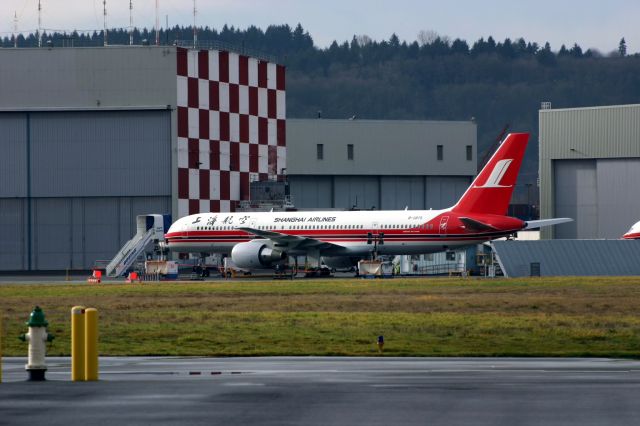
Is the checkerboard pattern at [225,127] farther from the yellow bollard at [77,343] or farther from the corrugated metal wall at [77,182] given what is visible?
the yellow bollard at [77,343]

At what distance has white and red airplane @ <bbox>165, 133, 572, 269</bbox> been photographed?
57594 mm

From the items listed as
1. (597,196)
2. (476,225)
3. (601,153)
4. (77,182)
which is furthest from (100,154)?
(597,196)

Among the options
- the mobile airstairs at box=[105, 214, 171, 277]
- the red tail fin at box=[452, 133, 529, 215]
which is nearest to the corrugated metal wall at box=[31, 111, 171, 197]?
the mobile airstairs at box=[105, 214, 171, 277]

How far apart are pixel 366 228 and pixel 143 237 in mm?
13937

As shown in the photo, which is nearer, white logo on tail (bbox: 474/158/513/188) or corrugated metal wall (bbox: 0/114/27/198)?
white logo on tail (bbox: 474/158/513/188)

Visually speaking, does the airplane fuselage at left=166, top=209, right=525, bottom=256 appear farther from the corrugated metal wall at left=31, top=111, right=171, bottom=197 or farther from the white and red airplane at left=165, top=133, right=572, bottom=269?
the corrugated metal wall at left=31, top=111, right=171, bottom=197

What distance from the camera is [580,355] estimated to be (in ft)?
70.7

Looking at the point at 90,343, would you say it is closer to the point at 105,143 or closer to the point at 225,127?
the point at 105,143

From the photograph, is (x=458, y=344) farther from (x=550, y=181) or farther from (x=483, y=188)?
(x=550, y=181)

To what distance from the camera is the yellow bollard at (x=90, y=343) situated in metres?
15.8

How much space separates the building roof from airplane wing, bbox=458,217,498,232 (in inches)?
29.9

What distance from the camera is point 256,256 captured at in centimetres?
5928

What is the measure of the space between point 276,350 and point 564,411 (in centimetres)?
1043

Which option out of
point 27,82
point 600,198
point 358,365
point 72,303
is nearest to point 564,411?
point 358,365
